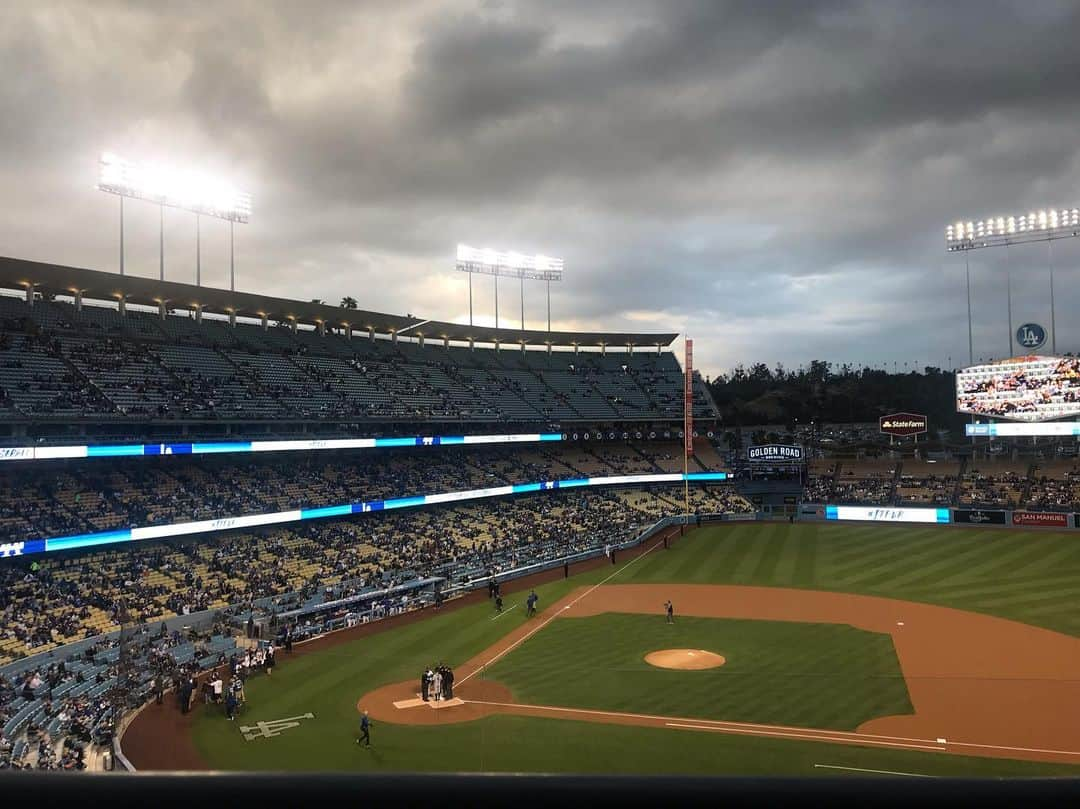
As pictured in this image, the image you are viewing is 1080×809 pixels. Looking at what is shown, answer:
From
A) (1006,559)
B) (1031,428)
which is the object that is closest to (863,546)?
(1006,559)

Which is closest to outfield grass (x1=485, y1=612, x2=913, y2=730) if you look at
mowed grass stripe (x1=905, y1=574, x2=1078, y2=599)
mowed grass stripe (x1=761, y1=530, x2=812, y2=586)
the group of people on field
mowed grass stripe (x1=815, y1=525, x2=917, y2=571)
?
the group of people on field

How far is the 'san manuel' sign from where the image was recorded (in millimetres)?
70062

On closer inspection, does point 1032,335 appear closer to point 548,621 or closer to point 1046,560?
point 1046,560

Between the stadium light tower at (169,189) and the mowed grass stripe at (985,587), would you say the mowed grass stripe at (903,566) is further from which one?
the stadium light tower at (169,189)

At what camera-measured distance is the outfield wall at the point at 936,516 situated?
54.7 meters

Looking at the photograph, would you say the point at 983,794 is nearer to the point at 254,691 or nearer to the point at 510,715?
the point at 510,715

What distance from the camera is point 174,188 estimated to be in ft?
168

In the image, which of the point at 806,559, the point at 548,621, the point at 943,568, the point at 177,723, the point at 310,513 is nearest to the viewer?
the point at 177,723

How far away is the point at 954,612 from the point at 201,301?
1989 inches

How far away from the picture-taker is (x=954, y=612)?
36.3 metres

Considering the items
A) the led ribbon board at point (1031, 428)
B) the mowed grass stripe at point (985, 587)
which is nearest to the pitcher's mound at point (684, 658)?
the mowed grass stripe at point (985, 587)

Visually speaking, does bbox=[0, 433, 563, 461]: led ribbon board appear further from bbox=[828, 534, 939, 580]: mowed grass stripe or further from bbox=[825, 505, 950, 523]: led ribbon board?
bbox=[828, 534, 939, 580]: mowed grass stripe

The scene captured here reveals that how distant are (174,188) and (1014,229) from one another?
63501 millimetres

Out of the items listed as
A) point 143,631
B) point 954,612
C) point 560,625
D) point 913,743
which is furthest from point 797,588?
point 913,743
